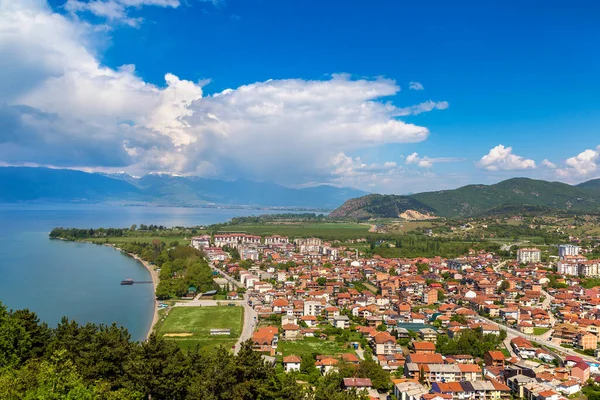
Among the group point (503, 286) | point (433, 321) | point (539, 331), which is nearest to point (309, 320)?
point (433, 321)

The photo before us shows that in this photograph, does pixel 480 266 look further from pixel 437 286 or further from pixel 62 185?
pixel 62 185

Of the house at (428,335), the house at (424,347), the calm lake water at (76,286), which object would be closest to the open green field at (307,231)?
the calm lake water at (76,286)

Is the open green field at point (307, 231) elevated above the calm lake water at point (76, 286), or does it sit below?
above

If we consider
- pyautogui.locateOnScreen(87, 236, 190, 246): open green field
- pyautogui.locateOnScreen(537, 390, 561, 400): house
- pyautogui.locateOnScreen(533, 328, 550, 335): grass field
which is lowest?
pyautogui.locateOnScreen(533, 328, 550, 335): grass field

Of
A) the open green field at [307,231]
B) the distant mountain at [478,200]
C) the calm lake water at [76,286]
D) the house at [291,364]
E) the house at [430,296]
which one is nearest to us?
the house at [291,364]

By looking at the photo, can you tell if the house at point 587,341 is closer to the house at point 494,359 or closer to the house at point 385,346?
the house at point 494,359

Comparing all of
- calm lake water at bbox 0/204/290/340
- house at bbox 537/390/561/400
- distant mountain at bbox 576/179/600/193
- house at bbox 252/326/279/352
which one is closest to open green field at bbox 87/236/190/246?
calm lake water at bbox 0/204/290/340

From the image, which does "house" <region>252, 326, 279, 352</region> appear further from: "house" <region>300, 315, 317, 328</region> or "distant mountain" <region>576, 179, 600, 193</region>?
"distant mountain" <region>576, 179, 600, 193</region>
